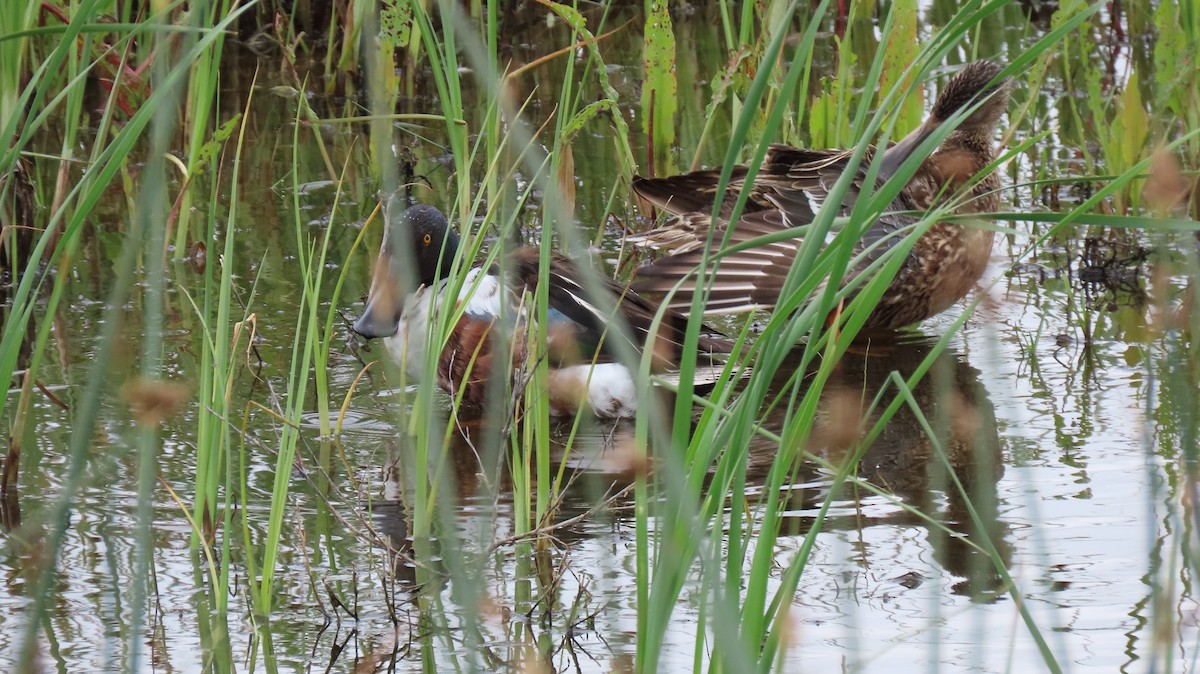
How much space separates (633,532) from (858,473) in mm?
616

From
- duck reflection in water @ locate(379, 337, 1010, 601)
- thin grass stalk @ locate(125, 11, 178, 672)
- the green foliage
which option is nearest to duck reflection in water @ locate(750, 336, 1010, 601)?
duck reflection in water @ locate(379, 337, 1010, 601)

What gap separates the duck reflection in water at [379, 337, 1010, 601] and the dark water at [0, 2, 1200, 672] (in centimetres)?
1

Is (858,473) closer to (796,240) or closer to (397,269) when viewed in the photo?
(397,269)

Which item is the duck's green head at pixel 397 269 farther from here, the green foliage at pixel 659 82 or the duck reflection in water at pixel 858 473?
the green foliage at pixel 659 82

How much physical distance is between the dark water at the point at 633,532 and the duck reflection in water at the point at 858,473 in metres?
0.01

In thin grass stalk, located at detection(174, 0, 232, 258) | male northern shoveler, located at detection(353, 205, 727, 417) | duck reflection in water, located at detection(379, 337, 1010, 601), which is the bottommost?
duck reflection in water, located at detection(379, 337, 1010, 601)

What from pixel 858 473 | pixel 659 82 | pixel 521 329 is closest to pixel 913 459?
pixel 858 473

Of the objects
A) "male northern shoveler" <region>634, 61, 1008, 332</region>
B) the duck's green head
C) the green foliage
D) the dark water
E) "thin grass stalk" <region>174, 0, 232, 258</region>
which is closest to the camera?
the dark water

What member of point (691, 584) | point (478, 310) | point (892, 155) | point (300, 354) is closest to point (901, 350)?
point (892, 155)

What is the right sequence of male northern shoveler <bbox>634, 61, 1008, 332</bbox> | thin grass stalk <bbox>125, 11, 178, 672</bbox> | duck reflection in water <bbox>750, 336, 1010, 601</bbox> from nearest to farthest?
thin grass stalk <bbox>125, 11, 178, 672</bbox>, duck reflection in water <bbox>750, 336, 1010, 601</bbox>, male northern shoveler <bbox>634, 61, 1008, 332</bbox>

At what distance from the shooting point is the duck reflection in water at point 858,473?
291cm

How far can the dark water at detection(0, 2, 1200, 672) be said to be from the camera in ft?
8.03

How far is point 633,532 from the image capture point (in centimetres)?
308

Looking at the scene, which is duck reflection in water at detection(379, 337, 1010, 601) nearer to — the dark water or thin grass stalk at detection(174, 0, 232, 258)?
the dark water
